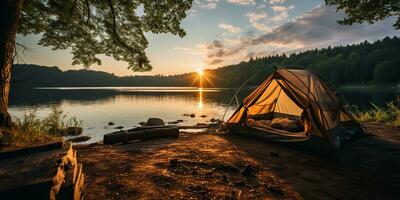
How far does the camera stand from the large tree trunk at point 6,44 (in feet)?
20.6

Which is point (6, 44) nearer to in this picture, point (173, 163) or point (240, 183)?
point (173, 163)

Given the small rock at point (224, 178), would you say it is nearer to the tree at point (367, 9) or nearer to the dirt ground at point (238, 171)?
the dirt ground at point (238, 171)

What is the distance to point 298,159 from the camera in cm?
651

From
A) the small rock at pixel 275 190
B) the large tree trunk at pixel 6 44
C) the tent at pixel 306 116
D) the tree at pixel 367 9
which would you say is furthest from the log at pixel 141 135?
the tree at pixel 367 9

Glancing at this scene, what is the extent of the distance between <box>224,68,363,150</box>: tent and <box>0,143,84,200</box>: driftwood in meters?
6.74

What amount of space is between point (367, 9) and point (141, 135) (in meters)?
11.5

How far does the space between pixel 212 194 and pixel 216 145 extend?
11.6ft

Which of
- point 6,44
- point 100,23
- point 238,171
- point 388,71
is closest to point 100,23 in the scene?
point 100,23

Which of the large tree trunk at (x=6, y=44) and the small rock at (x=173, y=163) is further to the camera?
the large tree trunk at (x=6, y=44)

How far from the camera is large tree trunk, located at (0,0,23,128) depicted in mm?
6273

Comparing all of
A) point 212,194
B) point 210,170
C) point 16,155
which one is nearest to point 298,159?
point 210,170

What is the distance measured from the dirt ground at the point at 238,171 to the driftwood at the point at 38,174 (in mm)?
1145

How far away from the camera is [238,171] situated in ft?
17.2

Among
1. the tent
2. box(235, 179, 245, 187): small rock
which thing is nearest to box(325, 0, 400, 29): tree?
the tent
